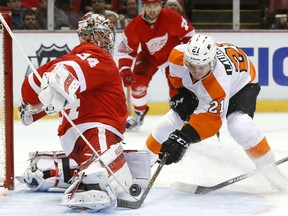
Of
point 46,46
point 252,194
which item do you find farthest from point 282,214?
point 46,46

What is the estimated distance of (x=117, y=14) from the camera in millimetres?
7352

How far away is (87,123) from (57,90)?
42 centimetres

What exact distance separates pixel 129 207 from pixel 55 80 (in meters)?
0.62

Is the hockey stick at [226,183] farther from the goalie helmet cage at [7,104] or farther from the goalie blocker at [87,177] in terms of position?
the goalie helmet cage at [7,104]

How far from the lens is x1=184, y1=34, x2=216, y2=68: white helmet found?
3580 millimetres

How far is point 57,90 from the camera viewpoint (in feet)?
10.3

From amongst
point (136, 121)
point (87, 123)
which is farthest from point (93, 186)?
point (136, 121)

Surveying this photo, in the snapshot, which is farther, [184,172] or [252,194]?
[184,172]

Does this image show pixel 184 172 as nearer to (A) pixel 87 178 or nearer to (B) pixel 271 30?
(A) pixel 87 178

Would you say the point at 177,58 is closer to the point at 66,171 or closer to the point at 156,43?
the point at 66,171

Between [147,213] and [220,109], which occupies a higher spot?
[220,109]

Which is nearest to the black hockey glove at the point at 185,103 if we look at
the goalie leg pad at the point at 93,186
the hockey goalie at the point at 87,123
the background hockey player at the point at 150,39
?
the hockey goalie at the point at 87,123

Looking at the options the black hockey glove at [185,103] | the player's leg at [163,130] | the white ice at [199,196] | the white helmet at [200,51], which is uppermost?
the white helmet at [200,51]

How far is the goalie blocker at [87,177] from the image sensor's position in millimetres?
3266
